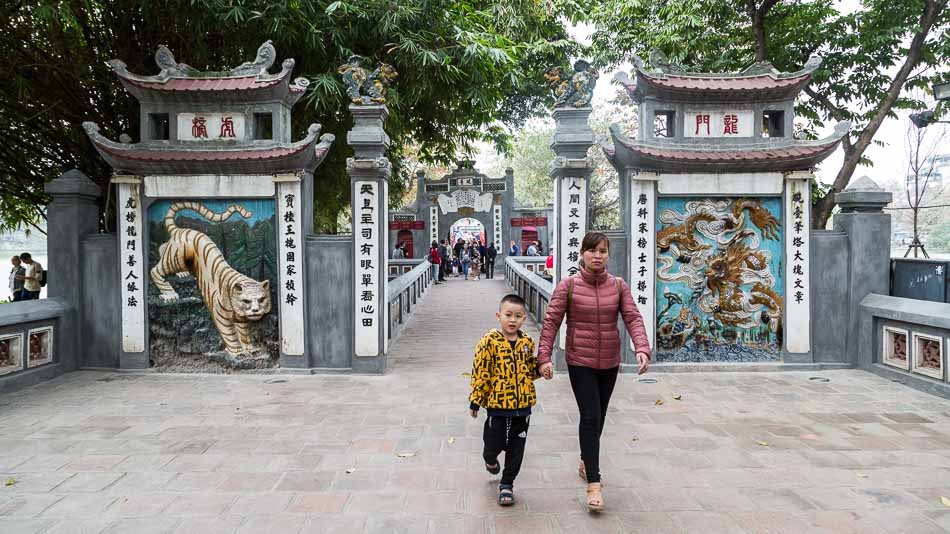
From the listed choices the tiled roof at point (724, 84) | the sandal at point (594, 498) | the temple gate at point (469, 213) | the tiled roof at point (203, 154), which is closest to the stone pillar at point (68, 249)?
the tiled roof at point (203, 154)

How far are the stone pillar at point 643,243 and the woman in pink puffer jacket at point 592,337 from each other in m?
3.26

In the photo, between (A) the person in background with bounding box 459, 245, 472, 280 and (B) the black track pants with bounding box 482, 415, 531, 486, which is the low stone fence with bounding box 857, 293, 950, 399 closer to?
(B) the black track pants with bounding box 482, 415, 531, 486

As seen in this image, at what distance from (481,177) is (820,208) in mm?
12954

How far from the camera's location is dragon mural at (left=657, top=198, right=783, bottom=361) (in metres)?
6.27

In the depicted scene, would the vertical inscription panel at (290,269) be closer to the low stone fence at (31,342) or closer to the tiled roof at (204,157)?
the tiled roof at (204,157)

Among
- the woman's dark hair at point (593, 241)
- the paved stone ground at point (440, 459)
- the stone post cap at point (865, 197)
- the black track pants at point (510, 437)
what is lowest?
the paved stone ground at point (440, 459)

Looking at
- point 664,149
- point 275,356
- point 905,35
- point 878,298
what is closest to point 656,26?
point 905,35

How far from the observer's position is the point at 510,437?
301 cm

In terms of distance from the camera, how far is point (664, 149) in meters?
6.17

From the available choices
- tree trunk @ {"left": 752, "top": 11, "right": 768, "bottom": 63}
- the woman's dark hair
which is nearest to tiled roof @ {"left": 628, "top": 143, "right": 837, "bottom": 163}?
the woman's dark hair

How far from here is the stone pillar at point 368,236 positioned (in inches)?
241

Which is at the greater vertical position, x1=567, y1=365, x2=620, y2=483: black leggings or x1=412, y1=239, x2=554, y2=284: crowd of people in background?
x1=412, y1=239, x2=554, y2=284: crowd of people in background

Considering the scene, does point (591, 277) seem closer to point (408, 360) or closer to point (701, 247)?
point (701, 247)

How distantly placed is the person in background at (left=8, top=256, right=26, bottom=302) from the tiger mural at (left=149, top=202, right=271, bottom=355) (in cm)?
437
